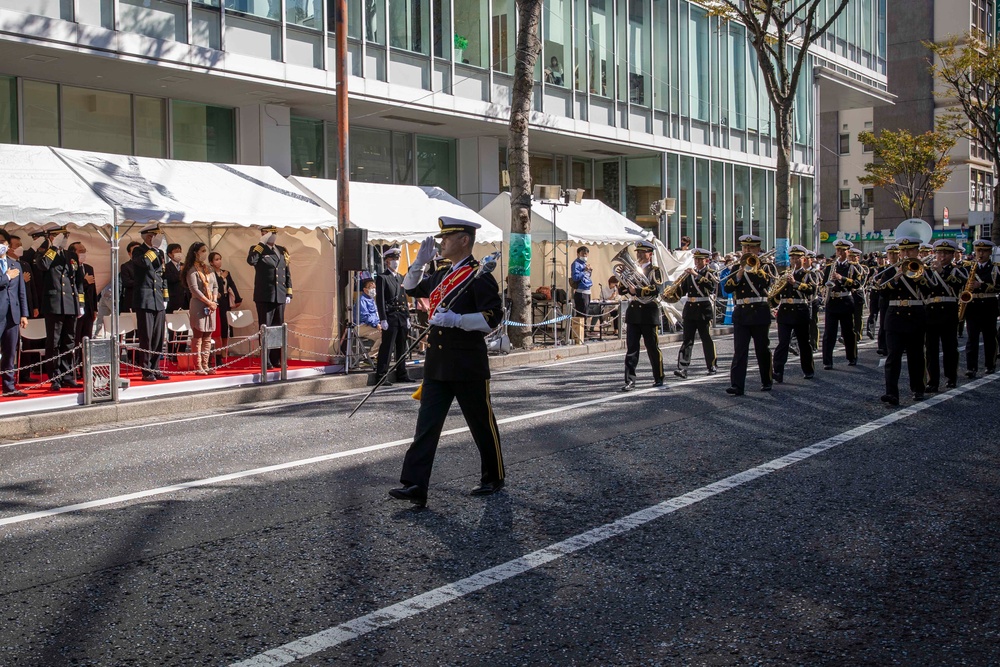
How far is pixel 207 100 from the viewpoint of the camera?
22.0m

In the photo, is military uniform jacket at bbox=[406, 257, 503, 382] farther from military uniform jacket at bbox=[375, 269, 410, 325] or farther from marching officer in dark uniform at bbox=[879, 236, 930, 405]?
military uniform jacket at bbox=[375, 269, 410, 325]

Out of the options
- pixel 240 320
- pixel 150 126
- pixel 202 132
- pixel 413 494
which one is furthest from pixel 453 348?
pixel 202 132

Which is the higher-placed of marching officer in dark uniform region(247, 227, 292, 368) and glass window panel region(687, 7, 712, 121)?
glass window panel region(687, 7, 712, 121)

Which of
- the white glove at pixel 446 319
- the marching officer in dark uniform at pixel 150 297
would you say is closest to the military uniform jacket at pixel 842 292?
the marching officer in dark uniform at pixel 150 297

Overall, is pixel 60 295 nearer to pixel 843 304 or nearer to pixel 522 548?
pixel 522 548

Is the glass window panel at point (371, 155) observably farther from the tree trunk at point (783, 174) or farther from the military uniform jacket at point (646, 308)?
the military uniform jacket at point (646, 308)

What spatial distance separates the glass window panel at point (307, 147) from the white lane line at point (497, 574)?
17.3m

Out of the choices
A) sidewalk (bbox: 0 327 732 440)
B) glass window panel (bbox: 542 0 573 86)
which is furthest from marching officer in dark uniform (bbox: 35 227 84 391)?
glass window panel (bbox: 542 0 573 86)

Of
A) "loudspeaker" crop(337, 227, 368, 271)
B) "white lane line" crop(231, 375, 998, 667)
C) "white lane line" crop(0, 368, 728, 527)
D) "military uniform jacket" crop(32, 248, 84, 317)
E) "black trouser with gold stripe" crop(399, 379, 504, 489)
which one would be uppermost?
"loudspeaker" crop(337, 227, 368, 271)

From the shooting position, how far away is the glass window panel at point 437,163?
90.3 feet

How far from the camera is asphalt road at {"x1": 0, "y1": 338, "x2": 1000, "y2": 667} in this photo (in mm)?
4594

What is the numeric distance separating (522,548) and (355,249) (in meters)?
10.6

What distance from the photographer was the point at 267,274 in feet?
51.7

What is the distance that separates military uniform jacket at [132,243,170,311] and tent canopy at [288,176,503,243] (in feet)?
12.1
